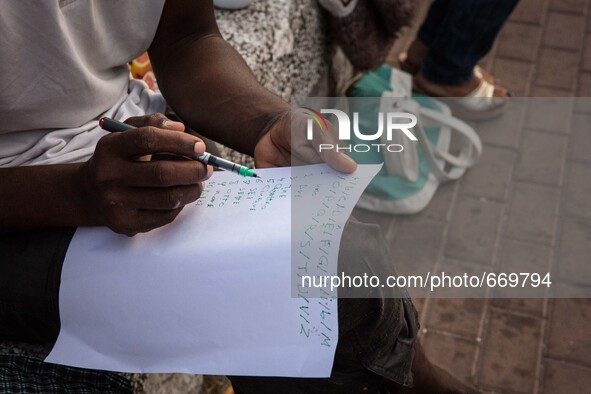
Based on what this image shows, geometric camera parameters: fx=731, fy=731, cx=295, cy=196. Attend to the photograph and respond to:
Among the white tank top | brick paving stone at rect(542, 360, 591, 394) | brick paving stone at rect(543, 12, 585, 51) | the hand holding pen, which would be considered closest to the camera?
the hand holding pen

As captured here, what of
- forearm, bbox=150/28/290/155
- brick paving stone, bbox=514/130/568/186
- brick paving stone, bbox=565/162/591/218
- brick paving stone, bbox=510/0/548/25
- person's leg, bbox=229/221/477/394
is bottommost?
brick paving stone, bbox=565/162/591/218

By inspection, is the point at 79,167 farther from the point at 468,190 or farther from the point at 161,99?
the point at 468,190

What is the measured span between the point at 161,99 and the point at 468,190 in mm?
1306

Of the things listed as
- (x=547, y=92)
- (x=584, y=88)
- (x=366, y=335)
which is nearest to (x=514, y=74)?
(x=547, y=92)

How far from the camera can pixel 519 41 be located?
3.14 meters

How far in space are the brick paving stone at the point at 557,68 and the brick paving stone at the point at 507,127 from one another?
21 centimetres

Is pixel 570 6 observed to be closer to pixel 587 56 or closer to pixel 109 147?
pixel 587 56

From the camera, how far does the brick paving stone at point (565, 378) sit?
6.18 feet

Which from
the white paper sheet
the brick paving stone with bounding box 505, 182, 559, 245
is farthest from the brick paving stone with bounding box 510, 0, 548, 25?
the white paper sheet

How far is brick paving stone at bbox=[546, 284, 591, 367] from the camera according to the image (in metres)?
1.97

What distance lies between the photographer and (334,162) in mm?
1162

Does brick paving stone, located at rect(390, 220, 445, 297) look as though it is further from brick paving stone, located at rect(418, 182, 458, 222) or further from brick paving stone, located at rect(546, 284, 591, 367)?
brick paving stone, located at rect(546, 284, 591, 367)

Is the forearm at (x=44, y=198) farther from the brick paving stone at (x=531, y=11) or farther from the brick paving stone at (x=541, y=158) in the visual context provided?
the brick paving stone at (x=531, y=11)

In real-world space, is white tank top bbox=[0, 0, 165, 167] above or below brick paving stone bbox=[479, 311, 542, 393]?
above
